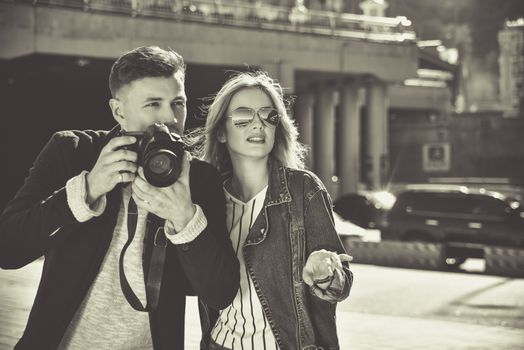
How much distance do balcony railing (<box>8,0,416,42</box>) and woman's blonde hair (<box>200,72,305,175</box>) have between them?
25.9 m

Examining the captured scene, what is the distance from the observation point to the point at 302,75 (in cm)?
4088

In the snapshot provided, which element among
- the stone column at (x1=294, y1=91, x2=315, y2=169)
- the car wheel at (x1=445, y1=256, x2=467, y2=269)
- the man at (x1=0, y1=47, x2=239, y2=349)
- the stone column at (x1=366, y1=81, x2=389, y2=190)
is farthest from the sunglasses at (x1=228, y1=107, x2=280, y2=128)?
the stone column at (x1=294, y1=91, x2=315, y2=169)

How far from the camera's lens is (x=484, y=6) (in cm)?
Answer: 8856

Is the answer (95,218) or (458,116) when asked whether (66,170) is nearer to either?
(95,218)

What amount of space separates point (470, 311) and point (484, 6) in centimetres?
8000

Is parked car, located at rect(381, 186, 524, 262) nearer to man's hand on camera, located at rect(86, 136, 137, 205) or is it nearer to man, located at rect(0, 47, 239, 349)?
man, located at rect(0, 47, 239, 349)

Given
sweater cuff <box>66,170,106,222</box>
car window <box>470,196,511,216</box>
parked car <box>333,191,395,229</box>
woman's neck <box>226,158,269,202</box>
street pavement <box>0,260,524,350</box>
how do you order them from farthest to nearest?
parked car <box>333,191,395,229</box>, car window <box>470,196,511,216</box>, street pavement <box>0,260,524,350</box>, woman's neck <box>226,158,269,202</box>, sweater cuff <box>66,170,106,222</box>

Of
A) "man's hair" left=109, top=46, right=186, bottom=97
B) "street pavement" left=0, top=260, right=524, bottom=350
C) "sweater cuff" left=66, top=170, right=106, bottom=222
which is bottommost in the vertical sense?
"street pavement" left=0, top=260, right=524, bottom=350

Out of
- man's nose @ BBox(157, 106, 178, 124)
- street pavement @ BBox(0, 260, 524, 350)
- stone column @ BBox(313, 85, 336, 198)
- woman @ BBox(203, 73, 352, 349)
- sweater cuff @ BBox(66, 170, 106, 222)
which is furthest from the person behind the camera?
stone column @ BBox(313, 85, 336, 198)

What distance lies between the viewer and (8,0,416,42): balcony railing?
3091 cm

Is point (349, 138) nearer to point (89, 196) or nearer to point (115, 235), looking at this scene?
point (115, 235)

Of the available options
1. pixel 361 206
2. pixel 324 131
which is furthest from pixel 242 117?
pixel 324 131

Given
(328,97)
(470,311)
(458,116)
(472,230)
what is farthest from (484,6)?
(470,311)

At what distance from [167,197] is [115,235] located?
1.17 feet
